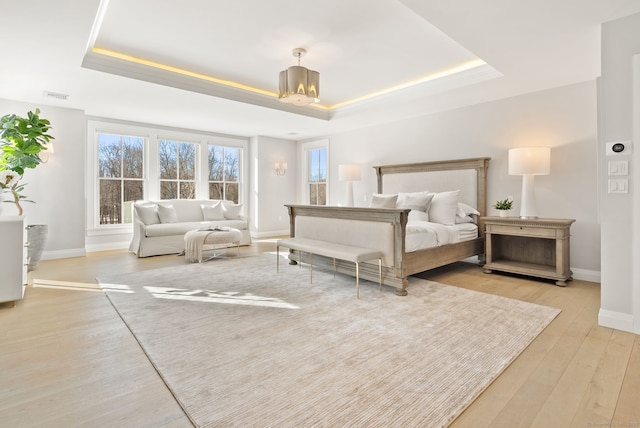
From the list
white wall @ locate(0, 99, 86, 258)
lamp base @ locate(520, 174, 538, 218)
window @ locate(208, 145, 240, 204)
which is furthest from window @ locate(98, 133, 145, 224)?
lamp base @ locate(520, 174, 538, 218)

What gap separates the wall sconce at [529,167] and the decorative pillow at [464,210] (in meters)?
0.77

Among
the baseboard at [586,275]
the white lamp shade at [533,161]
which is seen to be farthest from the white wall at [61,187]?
the baseboard at [586,275]

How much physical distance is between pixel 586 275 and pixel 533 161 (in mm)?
1571

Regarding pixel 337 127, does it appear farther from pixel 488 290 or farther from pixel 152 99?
pixel 488 290

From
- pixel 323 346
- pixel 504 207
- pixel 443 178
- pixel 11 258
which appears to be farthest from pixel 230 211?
pixel 323 346

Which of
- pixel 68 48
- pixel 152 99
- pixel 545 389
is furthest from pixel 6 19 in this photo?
pixel 545 389

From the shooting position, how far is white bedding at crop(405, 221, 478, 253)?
3.64m

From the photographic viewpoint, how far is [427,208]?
4.86 metres

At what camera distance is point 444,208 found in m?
4.71

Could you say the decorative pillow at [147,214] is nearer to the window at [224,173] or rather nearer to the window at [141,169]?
the window at [141,169]

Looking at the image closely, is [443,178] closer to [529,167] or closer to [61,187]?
[529,167]

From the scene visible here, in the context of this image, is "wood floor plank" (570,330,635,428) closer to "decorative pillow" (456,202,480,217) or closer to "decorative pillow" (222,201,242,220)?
"decorative pillow" (456,202,480,217)

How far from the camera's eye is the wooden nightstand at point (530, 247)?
374 centimetres

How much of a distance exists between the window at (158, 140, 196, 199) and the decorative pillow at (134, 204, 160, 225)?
0.93m
